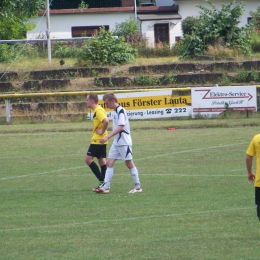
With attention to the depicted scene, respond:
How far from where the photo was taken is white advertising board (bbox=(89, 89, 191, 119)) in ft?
91.7

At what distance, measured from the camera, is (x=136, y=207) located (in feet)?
35.9

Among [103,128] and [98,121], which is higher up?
[98,121]

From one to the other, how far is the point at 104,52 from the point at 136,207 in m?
26.4

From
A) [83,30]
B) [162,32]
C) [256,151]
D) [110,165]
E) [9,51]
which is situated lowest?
[110,165]

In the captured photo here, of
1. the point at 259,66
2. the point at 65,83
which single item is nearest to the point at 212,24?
the point at 259,66

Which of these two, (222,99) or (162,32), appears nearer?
(222,99)

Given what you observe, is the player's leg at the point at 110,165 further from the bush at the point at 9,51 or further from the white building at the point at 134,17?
the white building at the point at 134,17

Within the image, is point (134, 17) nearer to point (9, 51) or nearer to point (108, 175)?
point (9, 51)

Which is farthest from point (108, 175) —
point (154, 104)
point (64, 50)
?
point (64, 50)

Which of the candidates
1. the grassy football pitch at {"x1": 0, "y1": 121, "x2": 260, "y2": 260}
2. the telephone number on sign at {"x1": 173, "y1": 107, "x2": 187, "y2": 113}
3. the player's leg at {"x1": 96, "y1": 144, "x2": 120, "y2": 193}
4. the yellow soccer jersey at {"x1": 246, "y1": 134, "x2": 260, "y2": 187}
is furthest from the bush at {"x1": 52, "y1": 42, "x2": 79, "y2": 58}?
the yellow soccer jersey at {"x1": 246, "y1": 134, "x2": 260, "y2": 187}

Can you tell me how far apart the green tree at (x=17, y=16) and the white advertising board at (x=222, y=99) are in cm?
717

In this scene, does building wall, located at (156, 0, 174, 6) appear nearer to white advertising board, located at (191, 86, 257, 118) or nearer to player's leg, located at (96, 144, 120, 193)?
white advertising board, located at (191, 86, 257, 118)

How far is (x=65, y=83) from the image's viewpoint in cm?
3400

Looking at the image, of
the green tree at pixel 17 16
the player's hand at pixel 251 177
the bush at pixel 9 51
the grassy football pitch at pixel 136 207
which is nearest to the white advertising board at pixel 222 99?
the grassy football pitch at pixel 136 207
